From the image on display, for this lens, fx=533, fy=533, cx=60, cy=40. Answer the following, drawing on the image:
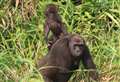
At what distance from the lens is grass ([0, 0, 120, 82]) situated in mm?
6656

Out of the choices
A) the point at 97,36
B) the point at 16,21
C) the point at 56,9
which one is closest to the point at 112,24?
the point at 97,36

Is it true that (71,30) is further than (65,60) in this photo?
Yes

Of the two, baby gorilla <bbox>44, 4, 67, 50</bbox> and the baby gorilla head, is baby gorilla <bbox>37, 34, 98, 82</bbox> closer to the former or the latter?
the baby gorilla head

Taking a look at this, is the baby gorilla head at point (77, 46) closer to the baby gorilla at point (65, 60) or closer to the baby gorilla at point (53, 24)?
the baby gorilla at point (65, 60)

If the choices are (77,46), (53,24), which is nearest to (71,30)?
(53,24)

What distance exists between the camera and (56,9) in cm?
727

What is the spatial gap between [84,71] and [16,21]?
4.57ft

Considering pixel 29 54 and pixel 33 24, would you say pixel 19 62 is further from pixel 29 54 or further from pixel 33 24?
pixel 33 24

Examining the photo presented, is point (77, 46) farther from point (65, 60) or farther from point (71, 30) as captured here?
point (71, 30)

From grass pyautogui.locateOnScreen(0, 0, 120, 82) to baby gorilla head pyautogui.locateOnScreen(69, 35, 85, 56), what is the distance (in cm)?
41

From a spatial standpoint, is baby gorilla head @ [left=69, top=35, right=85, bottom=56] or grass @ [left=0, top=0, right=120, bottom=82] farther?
grass @ [left=0, top=0, right=120, bottom=82]

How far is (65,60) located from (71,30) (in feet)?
3.52

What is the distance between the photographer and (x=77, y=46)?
20.3ft

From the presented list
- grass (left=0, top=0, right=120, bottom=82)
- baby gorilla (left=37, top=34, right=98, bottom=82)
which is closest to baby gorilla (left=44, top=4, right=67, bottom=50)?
grass (left=0, top=0, right=120, bottom=82)
